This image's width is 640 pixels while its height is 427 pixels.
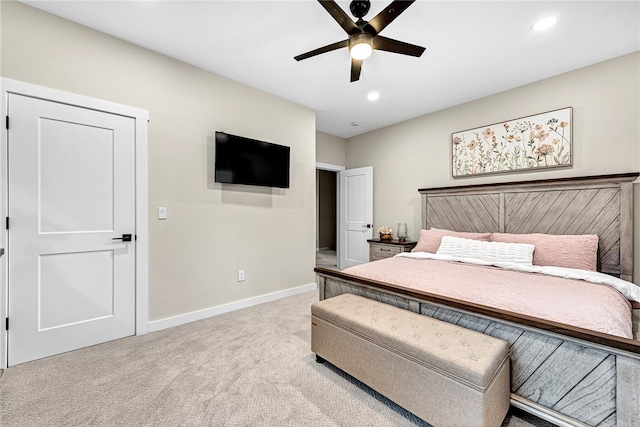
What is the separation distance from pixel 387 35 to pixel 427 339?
2397 millimetres

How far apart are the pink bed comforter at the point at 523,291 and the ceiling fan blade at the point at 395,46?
1.70m

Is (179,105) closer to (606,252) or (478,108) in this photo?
(478,108)

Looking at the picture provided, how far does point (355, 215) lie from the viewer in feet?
16.5

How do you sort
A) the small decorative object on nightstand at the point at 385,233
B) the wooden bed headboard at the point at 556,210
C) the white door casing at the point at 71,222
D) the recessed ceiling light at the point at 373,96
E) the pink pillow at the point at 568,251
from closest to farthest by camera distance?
1. the white door casing at the point at 71,222
2. the pink pillow at the point at 568,251
3. the wooden bed headboard at the point at 556,210
4. the recessed ceiling light at the point at 373,96
5. the small decorative object on nightstand at the point at 385,233

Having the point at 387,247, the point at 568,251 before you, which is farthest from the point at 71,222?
the point at 568,251

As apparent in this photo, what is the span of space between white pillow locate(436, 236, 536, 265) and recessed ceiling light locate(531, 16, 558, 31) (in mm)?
1898

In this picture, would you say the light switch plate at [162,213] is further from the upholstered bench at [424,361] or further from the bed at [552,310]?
the upholstered bench at [424,361]

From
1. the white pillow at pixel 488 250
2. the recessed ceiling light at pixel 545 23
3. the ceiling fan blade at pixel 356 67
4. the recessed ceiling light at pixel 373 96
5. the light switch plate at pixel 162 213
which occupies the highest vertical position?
the recessed ceiling light at pixel 373 96

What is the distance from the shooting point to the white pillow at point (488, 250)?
8.21ft

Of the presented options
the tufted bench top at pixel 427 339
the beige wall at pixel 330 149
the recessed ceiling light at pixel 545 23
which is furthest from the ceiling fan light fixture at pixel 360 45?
the beige wall at pixel 330 149

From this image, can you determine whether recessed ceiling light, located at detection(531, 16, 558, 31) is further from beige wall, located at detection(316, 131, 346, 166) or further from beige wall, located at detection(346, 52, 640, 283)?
beige wall, located at detection(316, 131, 346, 166)

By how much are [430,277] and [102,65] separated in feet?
10.9

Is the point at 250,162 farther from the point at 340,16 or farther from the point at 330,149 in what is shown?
the point at 330,149

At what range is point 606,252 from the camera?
2555mm
